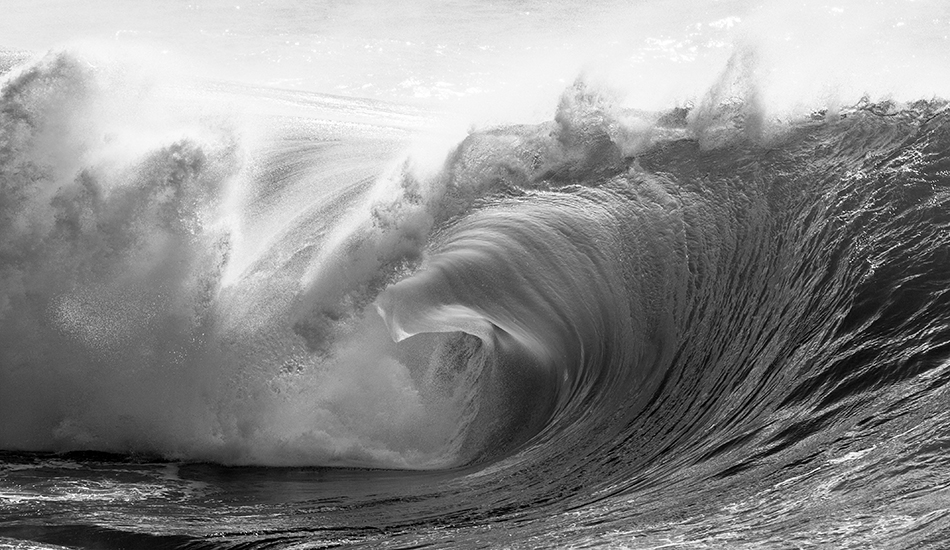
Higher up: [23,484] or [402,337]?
[402,337]

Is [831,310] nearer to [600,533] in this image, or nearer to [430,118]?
A: [600,533]

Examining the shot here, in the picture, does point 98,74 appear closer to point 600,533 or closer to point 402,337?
point 402,337

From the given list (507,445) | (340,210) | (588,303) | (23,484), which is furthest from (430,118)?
(23,484)

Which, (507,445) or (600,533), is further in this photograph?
(507,445)

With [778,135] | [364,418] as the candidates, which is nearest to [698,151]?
[778,135]

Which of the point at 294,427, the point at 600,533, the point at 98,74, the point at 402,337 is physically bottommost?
the point at 600,533

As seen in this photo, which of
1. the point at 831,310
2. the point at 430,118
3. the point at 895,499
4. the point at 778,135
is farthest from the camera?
the point at 430,118

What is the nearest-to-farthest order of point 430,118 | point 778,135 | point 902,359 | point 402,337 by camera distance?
point 902,359 < point 402,337 < point 778,135 < point 430,118
